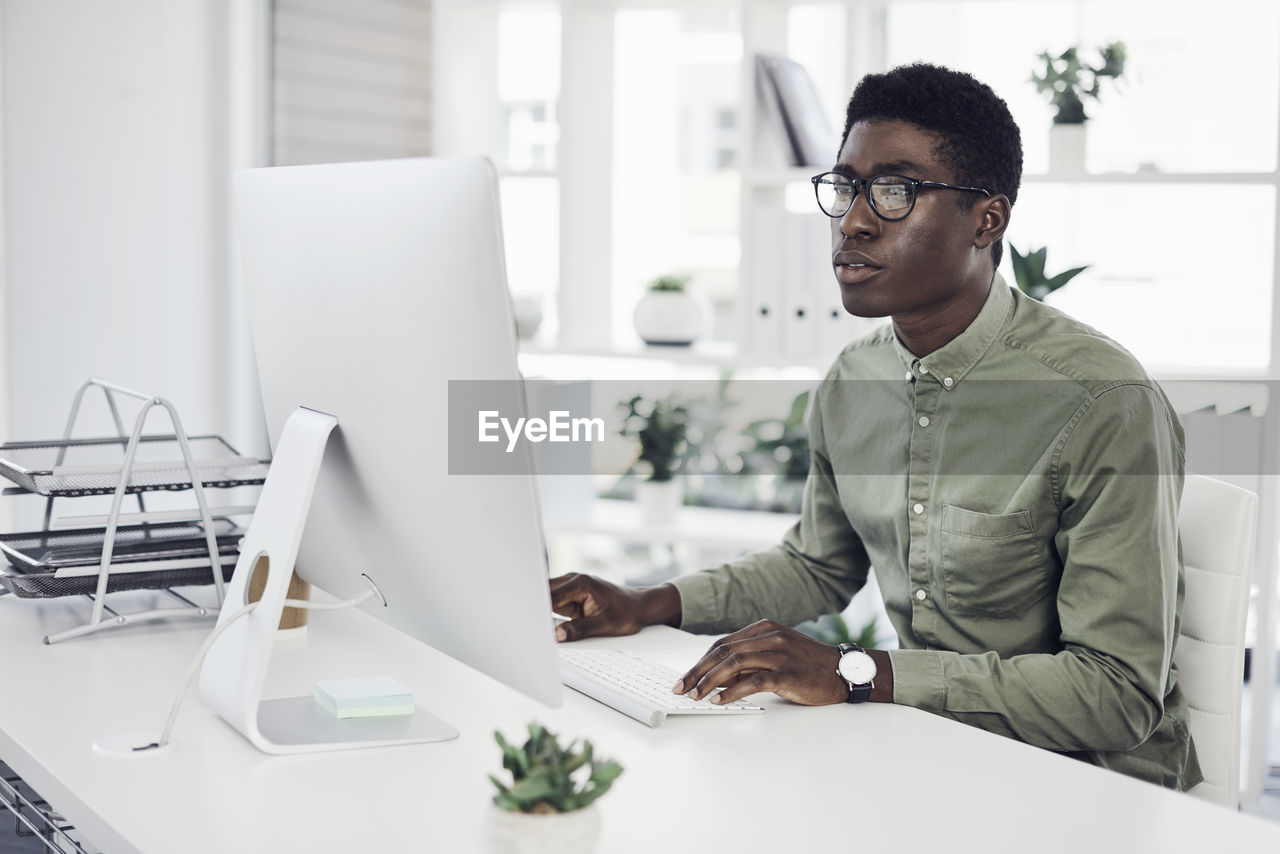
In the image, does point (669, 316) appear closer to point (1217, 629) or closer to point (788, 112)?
point (788, 112)

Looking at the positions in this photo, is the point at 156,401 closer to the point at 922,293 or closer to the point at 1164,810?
the point at 922,293

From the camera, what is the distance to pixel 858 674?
1291mm

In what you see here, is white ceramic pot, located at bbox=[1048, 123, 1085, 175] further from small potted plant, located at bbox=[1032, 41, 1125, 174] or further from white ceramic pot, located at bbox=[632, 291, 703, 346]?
white ceramic pot, located at bbox=[632, 291, 703, 346]

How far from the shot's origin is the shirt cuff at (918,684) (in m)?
1.30

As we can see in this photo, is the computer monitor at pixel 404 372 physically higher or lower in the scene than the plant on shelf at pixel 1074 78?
lower

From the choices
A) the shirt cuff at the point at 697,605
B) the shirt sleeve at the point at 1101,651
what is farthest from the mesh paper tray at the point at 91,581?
the shirt sleeve at the point at 1101,651

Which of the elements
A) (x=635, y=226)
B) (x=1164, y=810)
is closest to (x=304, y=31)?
(x=635, y=226)

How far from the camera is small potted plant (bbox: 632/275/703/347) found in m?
3.06

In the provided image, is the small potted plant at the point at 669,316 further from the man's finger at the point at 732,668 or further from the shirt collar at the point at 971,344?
the man's finger at the point at 732,668

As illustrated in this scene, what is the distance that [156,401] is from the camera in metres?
1.49

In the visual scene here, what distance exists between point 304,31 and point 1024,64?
6.47ft

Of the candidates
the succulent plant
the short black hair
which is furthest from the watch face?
the short black hair

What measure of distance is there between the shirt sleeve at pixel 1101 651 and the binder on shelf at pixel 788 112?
5.43ft

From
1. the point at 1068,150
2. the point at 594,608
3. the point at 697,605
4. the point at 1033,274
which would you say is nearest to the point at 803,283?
the point at 1033,274
